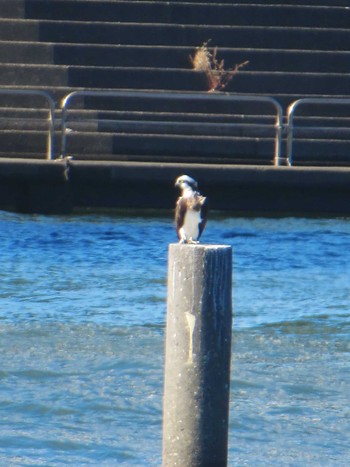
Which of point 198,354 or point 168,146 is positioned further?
point 168,146

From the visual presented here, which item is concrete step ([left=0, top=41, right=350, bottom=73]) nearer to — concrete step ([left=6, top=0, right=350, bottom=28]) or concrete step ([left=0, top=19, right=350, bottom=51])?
concrete step ([left=0, top=19, right=350, bottom=51])

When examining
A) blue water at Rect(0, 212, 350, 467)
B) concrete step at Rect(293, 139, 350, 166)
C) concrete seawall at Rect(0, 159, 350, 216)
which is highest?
concrete step at Rect(293, 139, 350, 166)

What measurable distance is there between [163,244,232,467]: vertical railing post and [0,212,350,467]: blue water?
39.8 inches

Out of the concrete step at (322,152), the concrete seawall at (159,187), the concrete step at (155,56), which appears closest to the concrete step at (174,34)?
the concrete step at (155,56)

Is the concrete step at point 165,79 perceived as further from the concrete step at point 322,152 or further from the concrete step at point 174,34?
the concrete step at point 322,152

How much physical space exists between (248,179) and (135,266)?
293cm

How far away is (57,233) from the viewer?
10.8 m

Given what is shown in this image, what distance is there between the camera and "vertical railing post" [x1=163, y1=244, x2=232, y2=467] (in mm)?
3730

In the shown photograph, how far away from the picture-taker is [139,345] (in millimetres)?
6859

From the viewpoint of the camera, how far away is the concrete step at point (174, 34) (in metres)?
15.0

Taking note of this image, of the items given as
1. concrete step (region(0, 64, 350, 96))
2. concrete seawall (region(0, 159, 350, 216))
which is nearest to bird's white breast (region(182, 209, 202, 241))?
concrete seawall (region(0, 159, 350, 216))

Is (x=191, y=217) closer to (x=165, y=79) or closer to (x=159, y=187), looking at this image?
(x=159, y=187)

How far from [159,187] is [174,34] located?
11.8 ft

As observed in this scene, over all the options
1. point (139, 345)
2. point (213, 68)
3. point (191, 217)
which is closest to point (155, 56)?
point (213, 68)
